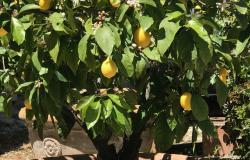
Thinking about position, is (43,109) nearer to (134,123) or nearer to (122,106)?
(122,106)

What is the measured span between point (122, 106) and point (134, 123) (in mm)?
958

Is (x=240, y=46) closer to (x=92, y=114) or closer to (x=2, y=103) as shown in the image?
(x=92, y=114)

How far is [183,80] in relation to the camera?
212 centimetres

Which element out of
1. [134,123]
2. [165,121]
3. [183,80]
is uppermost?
[183,80]

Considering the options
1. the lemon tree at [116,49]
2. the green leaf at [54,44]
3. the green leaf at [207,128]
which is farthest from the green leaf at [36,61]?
the green leaf at [207,128]

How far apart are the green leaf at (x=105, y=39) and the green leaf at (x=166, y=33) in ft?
0.48

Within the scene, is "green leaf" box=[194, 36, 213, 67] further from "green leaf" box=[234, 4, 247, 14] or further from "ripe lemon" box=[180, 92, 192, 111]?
"ripe lemon" box=[180, 92, 192, 111]

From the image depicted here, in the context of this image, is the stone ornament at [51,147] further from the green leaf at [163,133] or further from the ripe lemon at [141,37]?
the ripe lemon at [141,37]

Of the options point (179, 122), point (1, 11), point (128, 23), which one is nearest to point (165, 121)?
point (179, 122)

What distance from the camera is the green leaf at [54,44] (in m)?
1.64

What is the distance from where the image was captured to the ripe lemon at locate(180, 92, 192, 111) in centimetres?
Result: 190

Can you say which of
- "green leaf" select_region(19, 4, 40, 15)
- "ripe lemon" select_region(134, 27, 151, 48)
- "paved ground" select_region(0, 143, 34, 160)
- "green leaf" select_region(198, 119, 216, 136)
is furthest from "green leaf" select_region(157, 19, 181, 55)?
"paved ground" select_region(0, 143, 34, 160)

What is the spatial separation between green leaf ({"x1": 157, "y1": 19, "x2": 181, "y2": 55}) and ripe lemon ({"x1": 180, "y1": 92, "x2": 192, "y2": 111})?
0.44 m

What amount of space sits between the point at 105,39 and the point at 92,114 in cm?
27
